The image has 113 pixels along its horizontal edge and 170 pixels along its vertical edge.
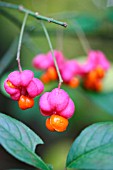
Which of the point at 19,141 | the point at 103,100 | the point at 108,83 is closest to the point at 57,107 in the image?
the point at 19,141

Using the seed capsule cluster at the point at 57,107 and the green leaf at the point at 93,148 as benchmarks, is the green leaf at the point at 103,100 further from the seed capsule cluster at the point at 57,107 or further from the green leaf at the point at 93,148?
the green leaf at the point at 93,148

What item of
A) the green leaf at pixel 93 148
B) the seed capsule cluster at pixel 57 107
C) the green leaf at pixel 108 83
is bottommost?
the green leaf at pixel 93 148

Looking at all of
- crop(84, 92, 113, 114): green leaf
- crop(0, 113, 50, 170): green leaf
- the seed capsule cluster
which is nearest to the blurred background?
crop(84, 92, 113, 114): green leaf

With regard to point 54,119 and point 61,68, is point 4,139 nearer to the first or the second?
point 54,119

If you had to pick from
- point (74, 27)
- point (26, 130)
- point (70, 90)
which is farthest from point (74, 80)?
point (26, 130)

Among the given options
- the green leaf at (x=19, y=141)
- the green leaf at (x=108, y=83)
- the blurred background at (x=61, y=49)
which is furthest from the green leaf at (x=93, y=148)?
the green leaf at (x=108, y=83)

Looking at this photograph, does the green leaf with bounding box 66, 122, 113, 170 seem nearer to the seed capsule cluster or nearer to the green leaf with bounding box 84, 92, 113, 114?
the seed capsule cluster
